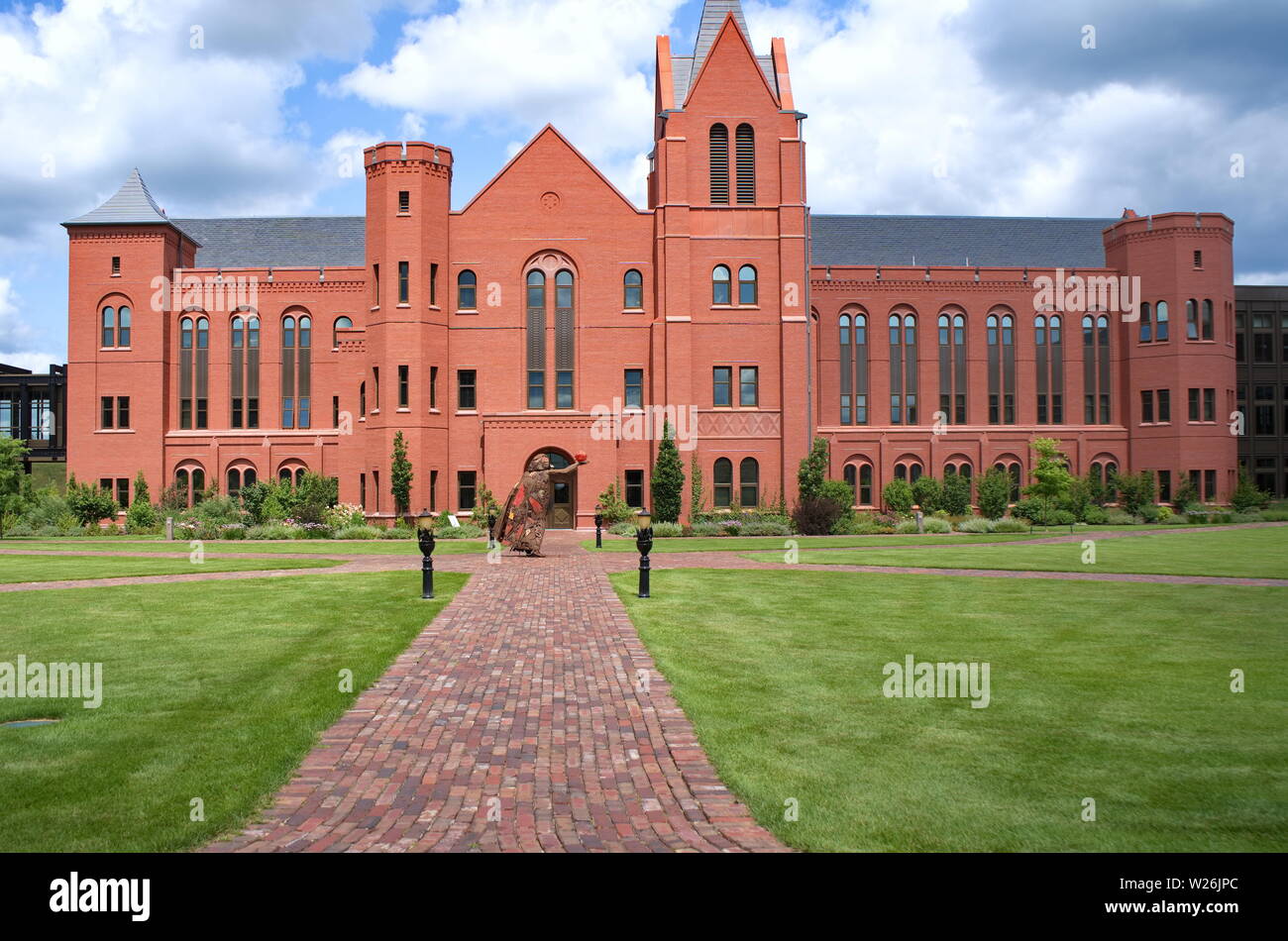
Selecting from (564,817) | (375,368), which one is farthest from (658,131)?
(564,817)

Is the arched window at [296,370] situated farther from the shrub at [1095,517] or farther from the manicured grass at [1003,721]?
the shrub at [1095,517]

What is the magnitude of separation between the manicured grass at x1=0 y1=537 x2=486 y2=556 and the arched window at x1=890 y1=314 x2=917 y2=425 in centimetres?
2787

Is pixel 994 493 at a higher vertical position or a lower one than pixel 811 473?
lower

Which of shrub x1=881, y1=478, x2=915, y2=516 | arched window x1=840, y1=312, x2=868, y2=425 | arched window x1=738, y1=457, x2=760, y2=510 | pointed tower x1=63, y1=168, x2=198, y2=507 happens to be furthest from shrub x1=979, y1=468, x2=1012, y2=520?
pointed tower x1=63, y1=168, x2=198, y2=507

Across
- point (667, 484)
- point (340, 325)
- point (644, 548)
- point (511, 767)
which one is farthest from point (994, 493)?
point (511, 767)

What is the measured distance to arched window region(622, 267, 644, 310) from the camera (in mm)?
41844

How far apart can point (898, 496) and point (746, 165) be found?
18382mm

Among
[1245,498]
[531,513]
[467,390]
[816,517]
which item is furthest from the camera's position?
[1245,498]

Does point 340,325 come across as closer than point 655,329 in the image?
No

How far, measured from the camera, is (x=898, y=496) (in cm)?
4556

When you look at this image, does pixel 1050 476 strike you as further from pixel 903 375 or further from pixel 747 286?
pixel 747 286

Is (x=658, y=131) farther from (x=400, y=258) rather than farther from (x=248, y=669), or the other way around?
(x=248, y=669)

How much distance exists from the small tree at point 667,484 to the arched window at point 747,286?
7.81 m
